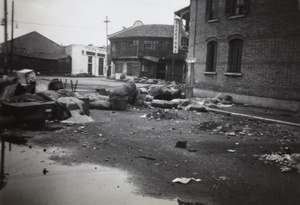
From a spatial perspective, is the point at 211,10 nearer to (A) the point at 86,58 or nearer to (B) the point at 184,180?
(B) the point at 184,180

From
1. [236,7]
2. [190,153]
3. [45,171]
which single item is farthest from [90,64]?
[45,171]

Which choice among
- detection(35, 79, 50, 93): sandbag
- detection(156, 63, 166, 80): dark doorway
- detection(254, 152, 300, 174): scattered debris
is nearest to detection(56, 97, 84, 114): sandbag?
detection(35, 79, 50, 93): sandbag

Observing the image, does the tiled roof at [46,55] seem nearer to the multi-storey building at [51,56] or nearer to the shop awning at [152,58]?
the multi-storey building at [51,56]

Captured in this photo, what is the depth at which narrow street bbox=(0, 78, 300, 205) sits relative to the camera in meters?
3.40

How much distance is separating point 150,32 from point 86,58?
1635 cm

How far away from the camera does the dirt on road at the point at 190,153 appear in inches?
141

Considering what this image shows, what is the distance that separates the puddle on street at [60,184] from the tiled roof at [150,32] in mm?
37878

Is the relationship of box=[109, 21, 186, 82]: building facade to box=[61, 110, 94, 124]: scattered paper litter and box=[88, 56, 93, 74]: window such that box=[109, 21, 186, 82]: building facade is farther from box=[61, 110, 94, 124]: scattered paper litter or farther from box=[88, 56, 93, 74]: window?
box=[61, 110, 94, 124]: scattered paper litter

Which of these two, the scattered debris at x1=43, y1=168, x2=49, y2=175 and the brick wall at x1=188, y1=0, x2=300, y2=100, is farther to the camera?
the brick wall at x1=188, y1=0, x2=300, y2=100

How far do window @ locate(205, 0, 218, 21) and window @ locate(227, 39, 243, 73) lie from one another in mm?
2422

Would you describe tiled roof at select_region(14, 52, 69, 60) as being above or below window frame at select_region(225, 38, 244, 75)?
above

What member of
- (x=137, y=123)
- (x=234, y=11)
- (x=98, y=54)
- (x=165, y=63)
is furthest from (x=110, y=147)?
(x=98, y=54)

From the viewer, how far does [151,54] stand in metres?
41.0

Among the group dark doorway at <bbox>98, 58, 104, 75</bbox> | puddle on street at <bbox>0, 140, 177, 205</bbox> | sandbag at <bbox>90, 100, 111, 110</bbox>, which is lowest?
puddle on street at <bbox>0, 140, 177, 205</bbox>
